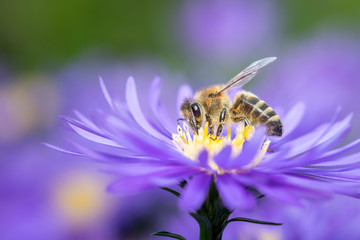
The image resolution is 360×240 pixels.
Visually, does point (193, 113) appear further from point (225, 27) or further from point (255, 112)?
point (225, 27)

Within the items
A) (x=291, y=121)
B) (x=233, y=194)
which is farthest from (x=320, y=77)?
(x=233, y=194)

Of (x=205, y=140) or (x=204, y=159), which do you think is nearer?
(x=204, y=159)

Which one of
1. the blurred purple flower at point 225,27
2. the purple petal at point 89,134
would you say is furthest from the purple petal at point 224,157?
the blurred purple flower at point 225,27

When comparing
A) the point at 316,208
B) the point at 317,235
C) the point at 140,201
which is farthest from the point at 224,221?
the point at 140,201

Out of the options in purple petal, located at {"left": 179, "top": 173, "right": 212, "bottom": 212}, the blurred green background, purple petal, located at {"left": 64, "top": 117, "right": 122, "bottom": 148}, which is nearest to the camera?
purple petal, located at {"left": 179, "top": 173, "right": 212, "bottom": 212}

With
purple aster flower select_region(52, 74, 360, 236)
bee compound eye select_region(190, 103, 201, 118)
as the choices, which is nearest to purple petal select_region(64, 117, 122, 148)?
purple aster flower select_region(52, 74, 360, 236)

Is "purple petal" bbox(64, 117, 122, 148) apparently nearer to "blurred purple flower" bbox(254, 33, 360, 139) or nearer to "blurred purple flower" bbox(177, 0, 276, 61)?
"blurred purple flower" bbox(254, 33, 360, 139)

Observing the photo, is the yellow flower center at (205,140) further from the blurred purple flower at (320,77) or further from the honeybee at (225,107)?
the blurred purple flower at (320,77)
